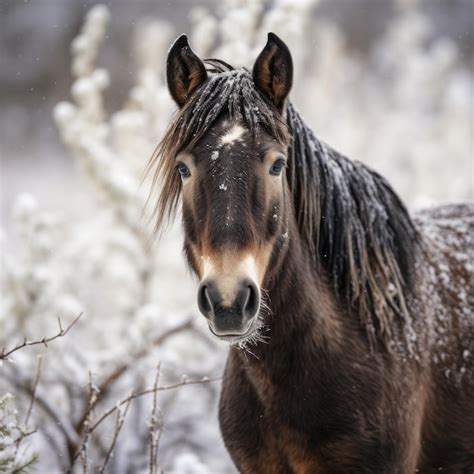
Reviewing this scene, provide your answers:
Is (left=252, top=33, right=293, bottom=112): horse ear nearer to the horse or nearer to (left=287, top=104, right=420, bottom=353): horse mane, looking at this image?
the horse

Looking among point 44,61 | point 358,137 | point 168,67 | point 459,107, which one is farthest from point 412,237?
point 44,61

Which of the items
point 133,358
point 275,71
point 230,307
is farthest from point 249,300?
point 133,358

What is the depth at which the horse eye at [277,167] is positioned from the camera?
7.54ft

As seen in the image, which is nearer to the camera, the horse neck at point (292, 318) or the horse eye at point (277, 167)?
the horse eye at point (277, 167)

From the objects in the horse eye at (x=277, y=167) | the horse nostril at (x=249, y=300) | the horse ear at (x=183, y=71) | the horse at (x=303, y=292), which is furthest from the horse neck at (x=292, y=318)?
the horse ear at (x=183, y=71)

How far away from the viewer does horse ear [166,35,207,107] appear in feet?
8.13

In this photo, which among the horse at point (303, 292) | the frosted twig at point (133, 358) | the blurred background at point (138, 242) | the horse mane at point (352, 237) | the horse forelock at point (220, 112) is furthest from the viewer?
the frosted twig at point (133, 358)

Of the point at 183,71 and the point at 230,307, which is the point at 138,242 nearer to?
the point at 183,71

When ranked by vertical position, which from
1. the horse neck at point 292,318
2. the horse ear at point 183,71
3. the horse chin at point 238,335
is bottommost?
the horse chin at point 238,335

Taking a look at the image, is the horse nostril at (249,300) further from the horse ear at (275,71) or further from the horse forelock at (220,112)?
the horse ear at (275,71)

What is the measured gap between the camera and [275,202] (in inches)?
90.7

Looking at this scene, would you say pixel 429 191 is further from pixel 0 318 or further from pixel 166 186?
pixel 166 186

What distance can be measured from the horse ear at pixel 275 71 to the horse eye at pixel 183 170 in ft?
1.39

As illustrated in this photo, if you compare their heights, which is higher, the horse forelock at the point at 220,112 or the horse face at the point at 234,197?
the horse forelock at the point at 220,112
